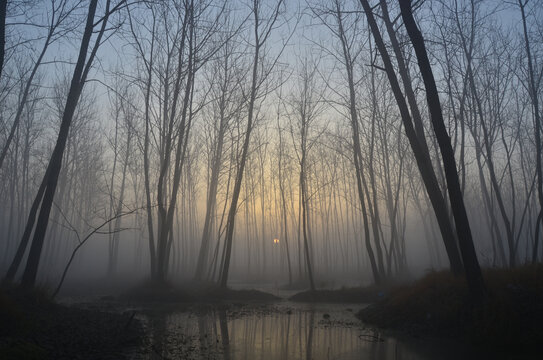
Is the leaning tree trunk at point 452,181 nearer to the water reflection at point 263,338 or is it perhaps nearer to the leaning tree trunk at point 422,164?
the leaning tree trunk at point 422,164

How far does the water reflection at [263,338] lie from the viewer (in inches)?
198

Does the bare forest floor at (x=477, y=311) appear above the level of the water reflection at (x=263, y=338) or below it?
above

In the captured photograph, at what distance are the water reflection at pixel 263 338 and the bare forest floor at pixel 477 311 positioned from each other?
37.0 inches

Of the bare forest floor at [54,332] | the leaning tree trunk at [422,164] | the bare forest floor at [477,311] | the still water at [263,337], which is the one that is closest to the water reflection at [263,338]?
the still water at [263,337]

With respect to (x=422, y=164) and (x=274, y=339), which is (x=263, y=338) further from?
(x=422, y=164)

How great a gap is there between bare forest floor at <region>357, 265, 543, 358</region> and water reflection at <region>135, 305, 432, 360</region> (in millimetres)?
939

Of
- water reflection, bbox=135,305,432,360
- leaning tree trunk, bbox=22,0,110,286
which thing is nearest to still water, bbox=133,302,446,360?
water reflection, bbox=135,305,432,360

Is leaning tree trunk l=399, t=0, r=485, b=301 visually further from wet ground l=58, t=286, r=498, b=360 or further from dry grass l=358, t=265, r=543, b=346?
wet ground l=58, t=286, r=498, b=360

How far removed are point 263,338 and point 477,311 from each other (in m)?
3.91

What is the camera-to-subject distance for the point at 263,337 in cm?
629

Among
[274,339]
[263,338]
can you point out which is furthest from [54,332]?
[274,339]

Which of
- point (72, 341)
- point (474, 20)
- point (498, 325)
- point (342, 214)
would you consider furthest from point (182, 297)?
point (342, 214)

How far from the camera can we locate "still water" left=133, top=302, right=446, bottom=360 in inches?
198

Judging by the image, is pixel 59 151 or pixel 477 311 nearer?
pixel 477 311
